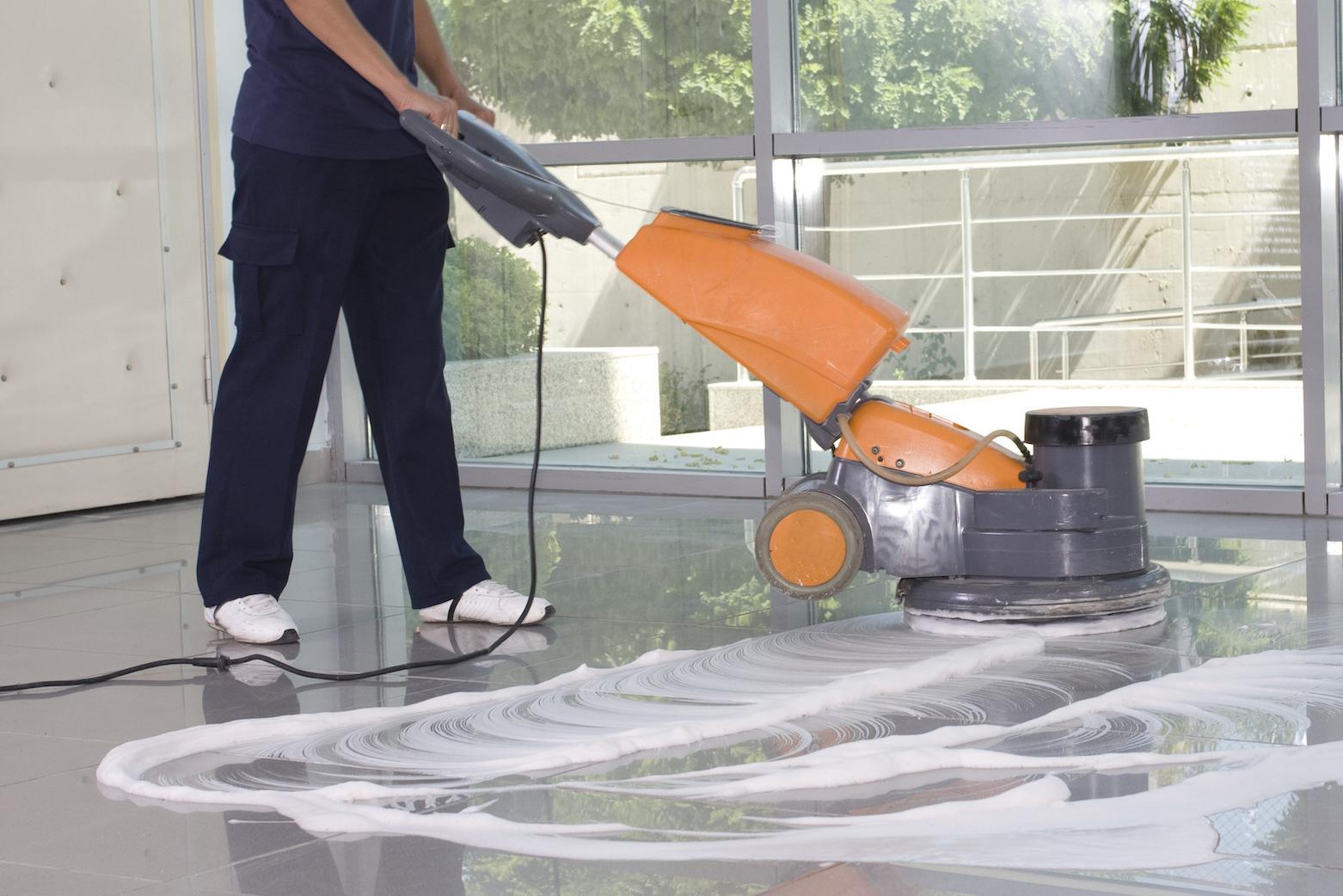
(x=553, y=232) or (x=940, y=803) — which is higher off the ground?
(x=553, y=232)

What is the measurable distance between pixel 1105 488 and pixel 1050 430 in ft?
0.36

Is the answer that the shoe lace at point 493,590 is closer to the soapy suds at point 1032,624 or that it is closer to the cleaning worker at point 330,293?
the cleaning worker at point 330,293

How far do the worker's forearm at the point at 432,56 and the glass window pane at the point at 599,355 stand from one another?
1.43 meters

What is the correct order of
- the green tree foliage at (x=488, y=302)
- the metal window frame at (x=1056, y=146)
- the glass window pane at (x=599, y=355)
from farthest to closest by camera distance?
the green tree foliage at (x=488, y=302), the glass window pane at (x=599, y=355), the metal window frame at (x=1056, y=146)

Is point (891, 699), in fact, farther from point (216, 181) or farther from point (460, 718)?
point (216, 181)

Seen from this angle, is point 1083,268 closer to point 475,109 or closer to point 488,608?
point 475,109

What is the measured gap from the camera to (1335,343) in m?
3.61

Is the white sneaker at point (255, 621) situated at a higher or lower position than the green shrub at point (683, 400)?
lower

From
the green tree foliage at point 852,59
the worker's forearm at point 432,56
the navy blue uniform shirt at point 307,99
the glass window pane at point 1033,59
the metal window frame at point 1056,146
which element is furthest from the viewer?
the green tree foliage at point 852,59

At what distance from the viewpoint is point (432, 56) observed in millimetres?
2816

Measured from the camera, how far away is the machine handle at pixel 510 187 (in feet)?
7.63

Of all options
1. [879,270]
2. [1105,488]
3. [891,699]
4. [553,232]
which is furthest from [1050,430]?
[879,270]

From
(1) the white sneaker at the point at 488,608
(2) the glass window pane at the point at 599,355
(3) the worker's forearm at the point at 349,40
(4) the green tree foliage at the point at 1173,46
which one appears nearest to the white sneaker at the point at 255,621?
(1) the white sneaker at the point at 488,608

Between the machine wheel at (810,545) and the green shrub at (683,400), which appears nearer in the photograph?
the machine wheel at (810,545)
